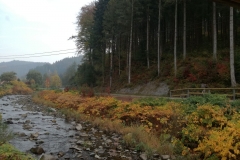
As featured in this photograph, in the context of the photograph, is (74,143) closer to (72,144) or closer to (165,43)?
(72,144)

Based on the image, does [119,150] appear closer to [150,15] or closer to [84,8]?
[150,15]

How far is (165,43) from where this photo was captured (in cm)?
3453

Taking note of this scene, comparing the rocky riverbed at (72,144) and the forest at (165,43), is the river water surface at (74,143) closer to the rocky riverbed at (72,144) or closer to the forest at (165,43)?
the rocky riverbed at (72,144)

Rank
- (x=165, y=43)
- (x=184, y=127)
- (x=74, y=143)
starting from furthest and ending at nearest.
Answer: (x=165, y=43) < (x=74, y=143) < (x=184, y=127)

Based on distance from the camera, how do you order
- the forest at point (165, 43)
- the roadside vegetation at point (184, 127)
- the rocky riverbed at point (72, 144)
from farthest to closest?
the forest at point (165, 43), the rocky riverbed at point (72, 144), the roadside vegetation at point (184, 127)

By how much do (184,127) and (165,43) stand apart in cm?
2800

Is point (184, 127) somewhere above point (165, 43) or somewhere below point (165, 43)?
below

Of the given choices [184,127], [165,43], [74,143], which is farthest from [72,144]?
[165,43]

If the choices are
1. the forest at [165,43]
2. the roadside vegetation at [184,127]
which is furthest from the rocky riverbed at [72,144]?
the forest at [165,43]

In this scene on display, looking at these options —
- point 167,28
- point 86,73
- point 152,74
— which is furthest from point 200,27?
point 86,73

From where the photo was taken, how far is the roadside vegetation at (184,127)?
19.3ft

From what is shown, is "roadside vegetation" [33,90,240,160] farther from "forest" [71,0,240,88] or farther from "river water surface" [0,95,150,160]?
"forest" [71,0,240,88]

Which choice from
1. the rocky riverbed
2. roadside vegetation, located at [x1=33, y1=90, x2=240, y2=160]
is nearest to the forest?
roadside vegetation, located at [x1=33, y1=90, x2=240, y2=160]

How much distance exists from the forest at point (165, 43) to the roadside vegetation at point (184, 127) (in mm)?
10323
